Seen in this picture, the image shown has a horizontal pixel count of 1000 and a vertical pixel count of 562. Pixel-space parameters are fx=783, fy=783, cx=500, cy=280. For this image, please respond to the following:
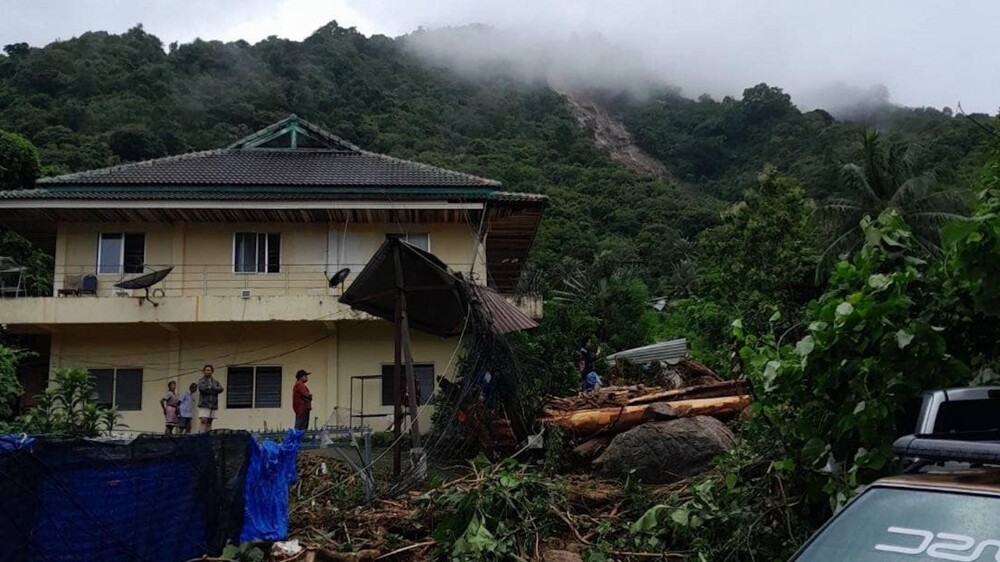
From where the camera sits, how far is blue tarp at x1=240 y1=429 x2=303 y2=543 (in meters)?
7.87

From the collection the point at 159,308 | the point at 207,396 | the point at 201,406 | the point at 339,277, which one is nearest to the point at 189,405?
the point at 201,406

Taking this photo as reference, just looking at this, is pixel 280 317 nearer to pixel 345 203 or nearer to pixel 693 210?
pixel 345 203

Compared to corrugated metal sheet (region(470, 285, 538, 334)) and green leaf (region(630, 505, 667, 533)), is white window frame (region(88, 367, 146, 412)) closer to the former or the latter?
corrugated metal sheet (region(470, 285, 538, 334))

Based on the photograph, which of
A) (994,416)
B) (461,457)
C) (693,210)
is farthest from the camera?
(693,210)

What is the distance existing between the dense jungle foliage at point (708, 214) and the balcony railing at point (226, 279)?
16.9ft

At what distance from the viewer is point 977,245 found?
4387mm

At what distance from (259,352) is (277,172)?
471 centimetres

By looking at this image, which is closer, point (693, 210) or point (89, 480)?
point (89, 480)

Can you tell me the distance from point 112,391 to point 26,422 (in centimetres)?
788

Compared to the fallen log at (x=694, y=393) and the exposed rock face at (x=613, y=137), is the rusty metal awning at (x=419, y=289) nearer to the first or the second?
the fallen log at (x=694, y=393)

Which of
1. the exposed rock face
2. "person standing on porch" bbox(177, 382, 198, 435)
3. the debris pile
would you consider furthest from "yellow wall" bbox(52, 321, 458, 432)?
the exposed rock face

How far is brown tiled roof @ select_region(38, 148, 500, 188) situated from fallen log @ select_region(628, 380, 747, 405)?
345 inches

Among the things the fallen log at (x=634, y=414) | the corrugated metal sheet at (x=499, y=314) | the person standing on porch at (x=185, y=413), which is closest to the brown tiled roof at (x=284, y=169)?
the person standing on porch at (x=185, y=413)

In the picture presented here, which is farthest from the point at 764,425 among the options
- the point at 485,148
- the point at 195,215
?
the point at 485,148
